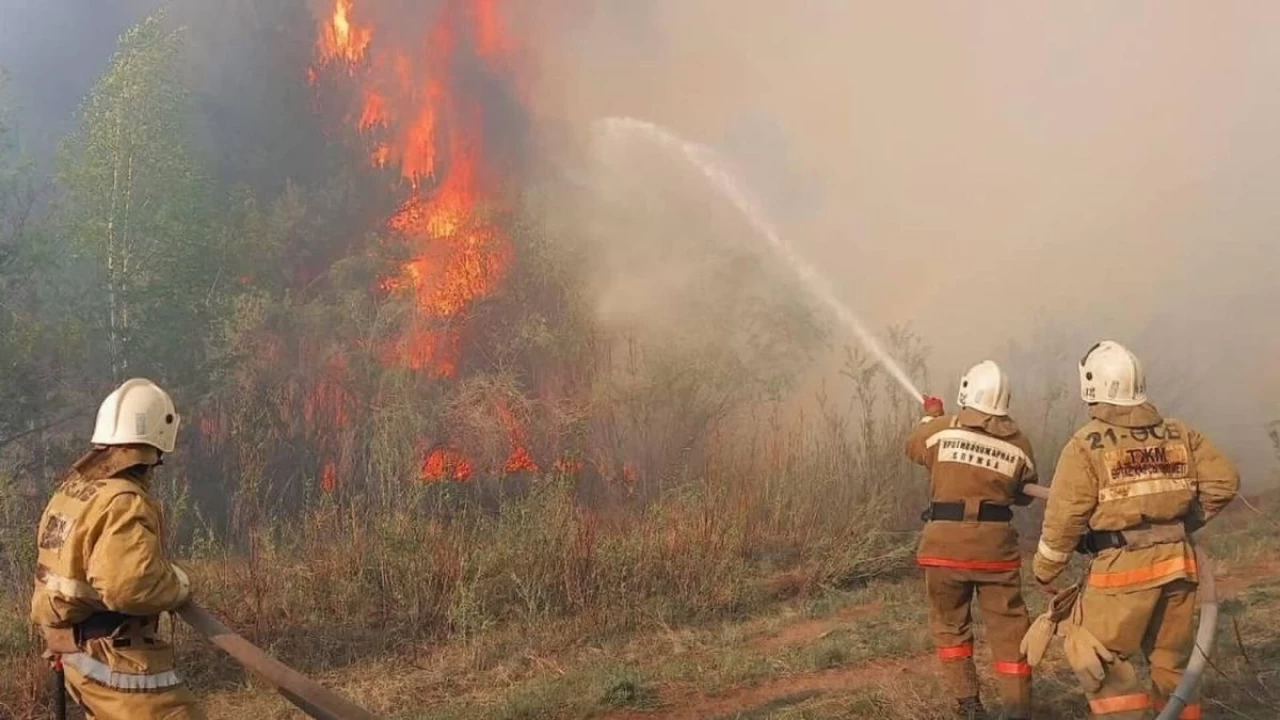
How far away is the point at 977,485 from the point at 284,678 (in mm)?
3970

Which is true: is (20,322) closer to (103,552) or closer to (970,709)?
(103,552)

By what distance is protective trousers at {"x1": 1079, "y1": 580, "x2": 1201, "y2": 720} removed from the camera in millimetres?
4418

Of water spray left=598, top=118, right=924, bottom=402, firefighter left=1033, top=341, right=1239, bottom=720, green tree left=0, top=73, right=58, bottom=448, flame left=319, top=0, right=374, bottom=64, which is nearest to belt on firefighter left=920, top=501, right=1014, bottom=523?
firefighter left=1033, top=341, right=1239, bottom=720

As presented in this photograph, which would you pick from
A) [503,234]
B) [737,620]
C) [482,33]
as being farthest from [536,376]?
[482,33]

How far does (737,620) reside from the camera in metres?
8.80

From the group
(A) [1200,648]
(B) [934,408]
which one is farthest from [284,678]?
(B) [934,408]

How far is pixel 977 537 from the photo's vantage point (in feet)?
17.9

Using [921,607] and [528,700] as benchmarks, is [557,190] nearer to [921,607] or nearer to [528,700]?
[921,607]

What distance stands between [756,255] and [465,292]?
5.81 metres

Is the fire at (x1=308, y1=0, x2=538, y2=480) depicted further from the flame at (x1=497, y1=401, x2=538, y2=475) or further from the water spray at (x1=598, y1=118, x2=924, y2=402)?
the water spray at (x1=598, y1=118, x2=924, y2=402)

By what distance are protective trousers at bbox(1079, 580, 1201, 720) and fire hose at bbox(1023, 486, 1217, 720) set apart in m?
0.06

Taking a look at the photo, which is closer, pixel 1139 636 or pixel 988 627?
pixel 1139 636

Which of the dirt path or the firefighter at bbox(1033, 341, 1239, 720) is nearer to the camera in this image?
the firefighter at bbox(1033, 341, 1239, 720)

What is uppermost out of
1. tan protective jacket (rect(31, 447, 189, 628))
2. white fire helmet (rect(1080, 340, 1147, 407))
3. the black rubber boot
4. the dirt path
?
white fire helmet (rect(1080, 340, 1147, 407))
